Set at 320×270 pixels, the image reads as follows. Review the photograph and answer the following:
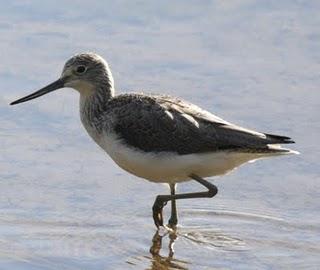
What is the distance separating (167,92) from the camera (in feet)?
37.1

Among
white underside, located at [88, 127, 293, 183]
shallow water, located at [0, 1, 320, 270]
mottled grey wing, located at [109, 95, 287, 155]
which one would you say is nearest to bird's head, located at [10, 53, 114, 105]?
mottled grey wing, located at [109, 95, 287, 155]

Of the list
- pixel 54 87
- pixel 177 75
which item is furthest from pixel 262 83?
pixel 54 87

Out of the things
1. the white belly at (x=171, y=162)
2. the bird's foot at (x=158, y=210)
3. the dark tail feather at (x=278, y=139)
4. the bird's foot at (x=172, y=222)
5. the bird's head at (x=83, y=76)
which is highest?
the bird's head at (x=83, y=76)

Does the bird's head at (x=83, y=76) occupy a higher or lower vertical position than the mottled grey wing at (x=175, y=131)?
higher

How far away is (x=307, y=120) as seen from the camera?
10.9m

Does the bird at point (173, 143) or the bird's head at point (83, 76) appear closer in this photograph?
the bird at point (173, 143)

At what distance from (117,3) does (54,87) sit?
3.73 m

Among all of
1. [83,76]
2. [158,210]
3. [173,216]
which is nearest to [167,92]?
[83,76]

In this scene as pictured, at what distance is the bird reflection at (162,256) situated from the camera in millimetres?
8570

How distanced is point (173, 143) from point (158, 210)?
533 millimetres

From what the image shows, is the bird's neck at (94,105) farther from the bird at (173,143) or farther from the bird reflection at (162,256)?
the bird reflection at (162,256)

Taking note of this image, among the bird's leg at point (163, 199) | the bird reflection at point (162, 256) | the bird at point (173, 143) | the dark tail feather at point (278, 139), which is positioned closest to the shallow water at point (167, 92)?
the bird reflection at point (162, 256)

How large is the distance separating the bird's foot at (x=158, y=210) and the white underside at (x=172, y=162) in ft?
0.61

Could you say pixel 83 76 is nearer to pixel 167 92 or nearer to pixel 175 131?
pixel 175 131
